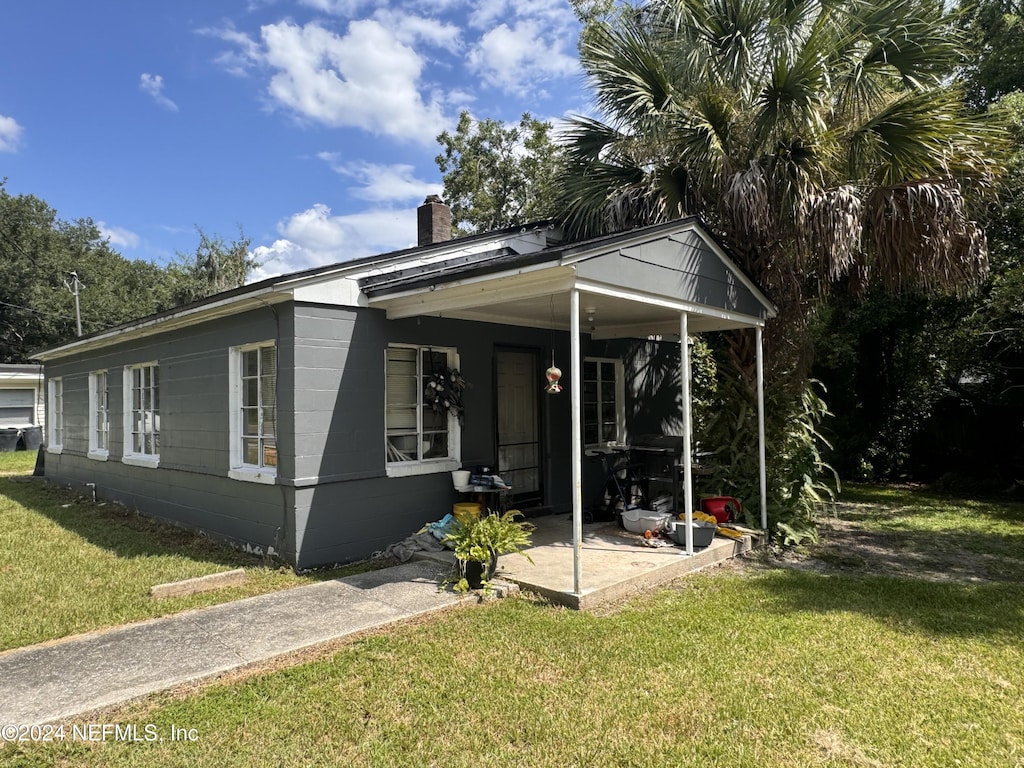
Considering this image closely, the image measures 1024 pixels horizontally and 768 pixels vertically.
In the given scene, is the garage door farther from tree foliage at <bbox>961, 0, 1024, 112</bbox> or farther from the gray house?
tree foliage at <bbox>961, 0, 1024, 112</bbox>

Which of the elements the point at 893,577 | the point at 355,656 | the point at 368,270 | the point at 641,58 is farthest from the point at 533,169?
the point at 355,656

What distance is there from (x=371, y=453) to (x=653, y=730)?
4.08 metres

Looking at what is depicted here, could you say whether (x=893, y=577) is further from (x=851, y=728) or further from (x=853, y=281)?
(x=853, y=281)

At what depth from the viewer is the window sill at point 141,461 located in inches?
348

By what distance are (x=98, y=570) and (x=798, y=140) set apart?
889cm

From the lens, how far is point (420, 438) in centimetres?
691

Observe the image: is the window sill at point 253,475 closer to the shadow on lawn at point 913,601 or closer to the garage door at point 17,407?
the shadow on lawn at point 913,601

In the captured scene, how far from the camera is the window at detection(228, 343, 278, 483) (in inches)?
262

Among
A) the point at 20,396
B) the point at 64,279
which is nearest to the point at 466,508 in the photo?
the point at 20,396

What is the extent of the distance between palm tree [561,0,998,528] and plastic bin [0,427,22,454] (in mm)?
22098

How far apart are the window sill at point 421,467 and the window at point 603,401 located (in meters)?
2.51

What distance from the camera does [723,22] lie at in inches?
288

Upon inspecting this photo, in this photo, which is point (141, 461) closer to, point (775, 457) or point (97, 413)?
point (97, 413)

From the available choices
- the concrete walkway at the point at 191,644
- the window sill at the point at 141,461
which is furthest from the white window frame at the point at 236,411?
the window sill at the point at 141,461
